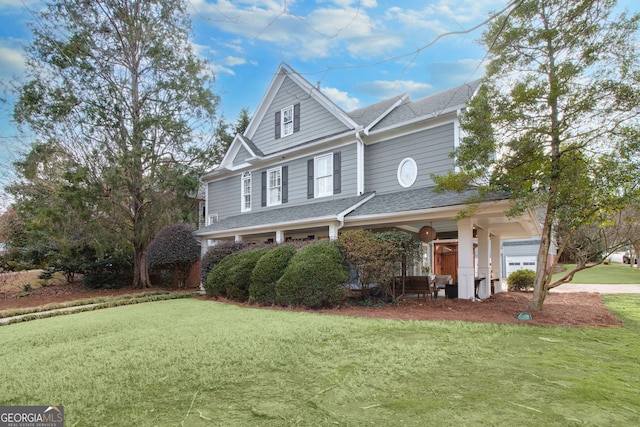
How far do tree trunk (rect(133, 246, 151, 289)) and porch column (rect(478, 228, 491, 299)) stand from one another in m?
14.2

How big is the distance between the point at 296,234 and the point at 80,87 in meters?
10.6

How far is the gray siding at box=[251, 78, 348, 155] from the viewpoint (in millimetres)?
14940

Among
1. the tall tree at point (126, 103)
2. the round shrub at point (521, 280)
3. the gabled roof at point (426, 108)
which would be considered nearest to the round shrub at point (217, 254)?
the tall tree at point (126, 103)

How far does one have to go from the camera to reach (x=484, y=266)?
13.3 meters

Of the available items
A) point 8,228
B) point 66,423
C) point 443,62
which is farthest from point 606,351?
point 8,228

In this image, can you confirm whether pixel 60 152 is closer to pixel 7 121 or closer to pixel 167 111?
pixel 7 121

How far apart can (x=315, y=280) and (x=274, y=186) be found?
7.86 m

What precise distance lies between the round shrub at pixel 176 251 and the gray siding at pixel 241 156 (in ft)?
12.6

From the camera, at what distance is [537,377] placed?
12.5 ft

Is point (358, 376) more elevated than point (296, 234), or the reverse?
point (296, 234)

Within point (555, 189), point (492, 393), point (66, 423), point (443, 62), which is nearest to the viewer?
point (66, 423)

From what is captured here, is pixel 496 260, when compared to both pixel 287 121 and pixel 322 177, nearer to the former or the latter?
pixel 322 177

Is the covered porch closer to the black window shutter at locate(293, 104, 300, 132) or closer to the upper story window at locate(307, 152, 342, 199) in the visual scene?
the upper story window at locate(307, 152, 342, 199)

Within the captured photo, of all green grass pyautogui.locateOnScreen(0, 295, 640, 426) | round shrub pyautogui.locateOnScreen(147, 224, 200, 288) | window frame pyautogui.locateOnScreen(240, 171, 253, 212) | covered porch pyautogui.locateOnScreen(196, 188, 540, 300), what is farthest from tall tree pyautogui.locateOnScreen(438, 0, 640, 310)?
round shrub pyautogui.locateOnScreen(147, 224, 200, 288)
